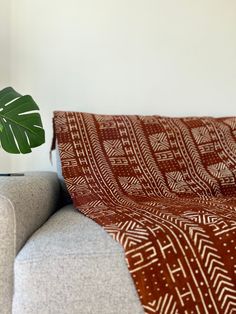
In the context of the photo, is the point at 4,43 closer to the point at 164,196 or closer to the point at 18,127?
the point at 18,127

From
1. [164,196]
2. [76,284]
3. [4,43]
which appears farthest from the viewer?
[4,43]

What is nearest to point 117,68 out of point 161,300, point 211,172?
point 211,172

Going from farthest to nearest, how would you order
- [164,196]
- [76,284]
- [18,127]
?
1. [164,196]
2. [18,127]
3. [76,284]

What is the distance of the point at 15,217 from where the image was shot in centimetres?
79

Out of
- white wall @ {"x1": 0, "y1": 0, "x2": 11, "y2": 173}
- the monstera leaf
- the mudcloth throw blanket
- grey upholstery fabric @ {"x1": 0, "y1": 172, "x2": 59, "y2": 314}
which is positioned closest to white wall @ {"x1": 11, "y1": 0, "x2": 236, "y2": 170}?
white wall @ {"x1": 0, "y1": 0, "x2": 11, "y2": 173}

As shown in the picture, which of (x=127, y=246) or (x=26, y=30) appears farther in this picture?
(x=26, y=30)

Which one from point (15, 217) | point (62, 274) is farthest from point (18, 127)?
point (62, 274)

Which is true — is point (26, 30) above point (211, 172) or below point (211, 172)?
above

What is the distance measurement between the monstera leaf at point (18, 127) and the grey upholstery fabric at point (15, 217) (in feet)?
0.42

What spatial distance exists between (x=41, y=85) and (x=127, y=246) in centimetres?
117

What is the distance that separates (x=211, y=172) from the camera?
1.34 m

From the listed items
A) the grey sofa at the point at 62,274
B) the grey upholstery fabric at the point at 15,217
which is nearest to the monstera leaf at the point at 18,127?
the grey upholstery fabric at the point at 15,217

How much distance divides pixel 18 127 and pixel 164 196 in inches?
24.7

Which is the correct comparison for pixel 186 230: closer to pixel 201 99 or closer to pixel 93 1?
pixel 201 99
